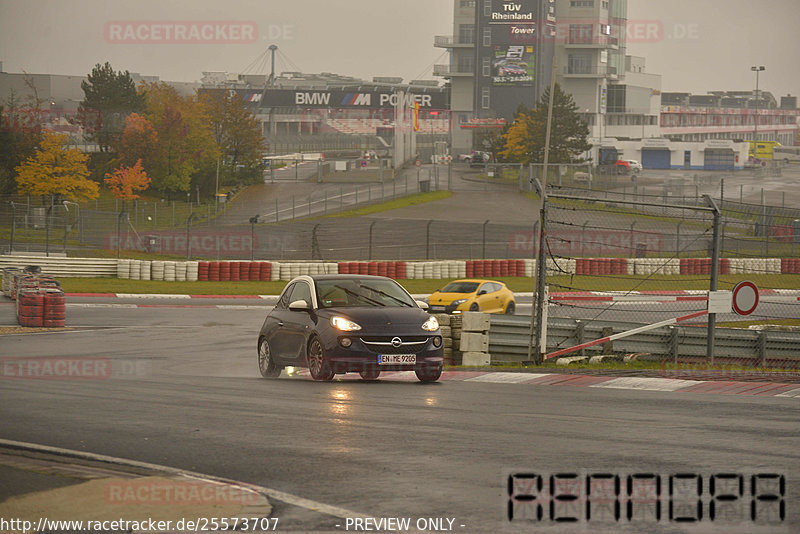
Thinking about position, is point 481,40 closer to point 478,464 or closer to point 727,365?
point 727,365

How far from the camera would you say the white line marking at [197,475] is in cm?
704

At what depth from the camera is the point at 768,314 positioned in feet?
111

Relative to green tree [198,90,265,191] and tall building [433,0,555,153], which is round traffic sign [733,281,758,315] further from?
tall building [433,0,555,153]

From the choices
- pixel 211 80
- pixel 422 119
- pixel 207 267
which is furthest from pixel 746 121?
pixel 207 267

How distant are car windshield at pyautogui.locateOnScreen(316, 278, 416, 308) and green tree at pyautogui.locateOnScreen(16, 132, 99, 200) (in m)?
58.5

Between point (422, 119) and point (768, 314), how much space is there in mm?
122495

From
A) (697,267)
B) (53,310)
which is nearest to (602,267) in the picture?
(697,267)

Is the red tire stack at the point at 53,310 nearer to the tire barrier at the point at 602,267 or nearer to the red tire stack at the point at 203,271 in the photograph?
the red tire stack at the point at 203,271

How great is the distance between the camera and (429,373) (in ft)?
48.5

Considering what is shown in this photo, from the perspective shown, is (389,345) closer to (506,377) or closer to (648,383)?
(506,377)

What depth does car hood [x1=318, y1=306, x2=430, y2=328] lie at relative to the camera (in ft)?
46.8

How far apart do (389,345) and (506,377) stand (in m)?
2.34

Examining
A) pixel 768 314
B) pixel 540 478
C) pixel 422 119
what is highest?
pixel 422 119

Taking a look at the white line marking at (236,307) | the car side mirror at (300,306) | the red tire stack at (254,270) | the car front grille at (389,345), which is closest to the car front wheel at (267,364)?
the car side mirror at (300,306)
